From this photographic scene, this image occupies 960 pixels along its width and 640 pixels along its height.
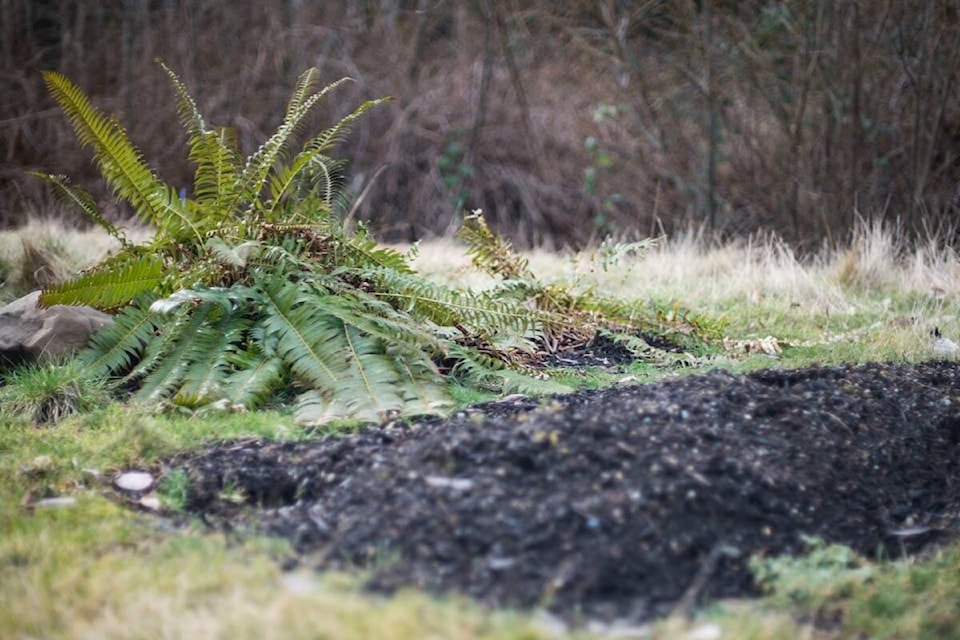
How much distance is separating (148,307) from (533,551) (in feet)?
8.34

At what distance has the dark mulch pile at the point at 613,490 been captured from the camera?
7.39 ft

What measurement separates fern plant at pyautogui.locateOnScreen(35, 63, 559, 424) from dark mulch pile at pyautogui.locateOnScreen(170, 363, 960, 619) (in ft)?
1.62

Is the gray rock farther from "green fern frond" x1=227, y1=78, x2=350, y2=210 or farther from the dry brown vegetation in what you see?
the dry brown vegetation

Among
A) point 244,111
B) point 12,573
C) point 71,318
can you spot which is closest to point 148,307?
point 71,318

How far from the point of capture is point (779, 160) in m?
10.0

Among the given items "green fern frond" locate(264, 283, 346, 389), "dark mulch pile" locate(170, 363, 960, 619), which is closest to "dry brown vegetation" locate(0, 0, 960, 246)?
"green fern frond" locate(264, 283, 346, 389)

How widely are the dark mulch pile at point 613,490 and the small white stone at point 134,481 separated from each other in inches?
5.3

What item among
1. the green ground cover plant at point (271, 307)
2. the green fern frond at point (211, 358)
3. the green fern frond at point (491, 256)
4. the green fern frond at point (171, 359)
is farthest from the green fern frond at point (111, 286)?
the green fern frond at point (491, 256)

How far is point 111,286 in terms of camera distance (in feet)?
13.7

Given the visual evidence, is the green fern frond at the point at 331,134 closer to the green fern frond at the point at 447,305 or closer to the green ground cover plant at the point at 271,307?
the green ground cover plant at the point at 271,307

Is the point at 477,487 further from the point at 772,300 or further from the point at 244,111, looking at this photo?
the point at 244,111

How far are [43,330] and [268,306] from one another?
996 millimetres

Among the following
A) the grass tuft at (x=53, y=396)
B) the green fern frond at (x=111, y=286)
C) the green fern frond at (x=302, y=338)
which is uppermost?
the green fern frond at (x=111, y=286)

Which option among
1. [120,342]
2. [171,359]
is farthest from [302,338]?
[120,342]
